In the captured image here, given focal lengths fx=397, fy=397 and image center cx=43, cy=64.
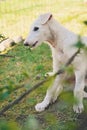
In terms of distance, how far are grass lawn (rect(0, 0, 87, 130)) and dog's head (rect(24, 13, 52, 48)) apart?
0.46 meters

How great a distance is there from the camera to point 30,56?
23.3 ft

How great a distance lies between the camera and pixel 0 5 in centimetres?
1073

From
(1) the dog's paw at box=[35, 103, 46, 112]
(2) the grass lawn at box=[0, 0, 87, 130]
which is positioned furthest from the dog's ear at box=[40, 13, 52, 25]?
(1) the dog's paw at box=[35, 103, 46, 112]

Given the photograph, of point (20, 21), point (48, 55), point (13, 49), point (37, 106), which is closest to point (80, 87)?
point (37, 106)

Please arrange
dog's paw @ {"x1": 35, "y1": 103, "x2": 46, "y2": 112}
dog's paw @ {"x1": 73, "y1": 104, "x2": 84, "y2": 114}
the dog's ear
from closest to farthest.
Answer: dog's paw @ {"x1": 73, "y1": 104, "x2": 84, "y2": 114} < the dog's ear < dog's paw @ {"x1": 35, "y1": 103, "x2": 46, "y2": 112}

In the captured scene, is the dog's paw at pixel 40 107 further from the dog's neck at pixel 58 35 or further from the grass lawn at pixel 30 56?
the dog's neck at pixel 58 35

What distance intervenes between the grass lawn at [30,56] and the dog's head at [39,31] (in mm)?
461

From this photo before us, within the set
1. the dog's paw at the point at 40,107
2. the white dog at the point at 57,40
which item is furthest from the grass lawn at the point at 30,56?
the white dog at the point at 57,40

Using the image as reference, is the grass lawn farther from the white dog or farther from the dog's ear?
the dog's ear

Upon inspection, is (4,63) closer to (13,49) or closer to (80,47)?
(13,49)

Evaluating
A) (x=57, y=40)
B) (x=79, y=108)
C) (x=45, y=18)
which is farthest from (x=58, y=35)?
(x=79, y=108)

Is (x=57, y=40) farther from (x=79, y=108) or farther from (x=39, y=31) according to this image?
(x=79, y=108)

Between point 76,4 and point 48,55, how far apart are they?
3624 millimetres

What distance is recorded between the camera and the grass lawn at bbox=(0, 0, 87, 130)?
4531 millimetres
